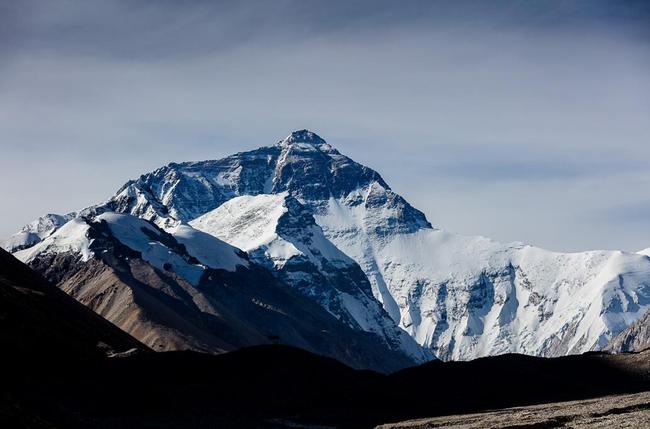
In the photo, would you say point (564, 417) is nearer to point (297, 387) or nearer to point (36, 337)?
point (297, 387)

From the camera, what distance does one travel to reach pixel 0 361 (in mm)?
154250

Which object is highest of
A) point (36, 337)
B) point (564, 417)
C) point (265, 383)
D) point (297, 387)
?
point (36, 337)

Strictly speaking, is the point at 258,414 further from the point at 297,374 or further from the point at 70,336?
the point at 70,336

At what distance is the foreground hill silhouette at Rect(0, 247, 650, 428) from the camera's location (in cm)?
14512

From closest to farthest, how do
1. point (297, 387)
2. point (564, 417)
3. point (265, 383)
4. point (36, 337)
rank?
point (564, 417)
point (297, 387)
point (265, 383)
point (36, 337)

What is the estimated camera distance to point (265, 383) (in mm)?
162875

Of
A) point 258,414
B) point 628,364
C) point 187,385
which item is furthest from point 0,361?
point 628,364

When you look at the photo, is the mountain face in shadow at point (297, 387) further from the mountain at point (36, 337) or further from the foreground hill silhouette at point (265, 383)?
the mountain at point (36, 337)

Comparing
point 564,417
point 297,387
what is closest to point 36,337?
point 297,387

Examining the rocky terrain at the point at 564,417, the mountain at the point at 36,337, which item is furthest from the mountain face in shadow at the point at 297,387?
the rocky terrain at the point at 564,417

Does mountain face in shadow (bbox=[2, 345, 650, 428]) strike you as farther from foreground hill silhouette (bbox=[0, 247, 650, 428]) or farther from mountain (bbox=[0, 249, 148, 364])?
mountain (bbox=[0, 249, 148, 364])

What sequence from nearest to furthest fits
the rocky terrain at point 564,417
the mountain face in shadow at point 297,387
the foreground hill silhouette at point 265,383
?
the rocky terrain at point 564,417 → the mountain face in shadow at point 297,387 → the foreground hill silhouette at point 265,383

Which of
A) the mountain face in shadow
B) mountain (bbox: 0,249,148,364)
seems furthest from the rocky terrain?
mountain (bbox: 0,249,148,364)

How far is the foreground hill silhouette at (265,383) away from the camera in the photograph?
145 m
